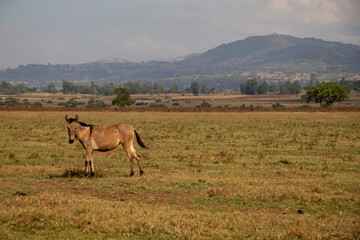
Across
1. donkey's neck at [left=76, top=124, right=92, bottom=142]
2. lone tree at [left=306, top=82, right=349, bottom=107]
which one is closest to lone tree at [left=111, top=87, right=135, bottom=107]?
lone tree at [left=306, top=82, right=349, bottom=107]

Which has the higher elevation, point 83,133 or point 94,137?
point 83,133

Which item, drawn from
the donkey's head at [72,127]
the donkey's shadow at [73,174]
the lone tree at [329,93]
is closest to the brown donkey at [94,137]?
the donkey's head at [72,127]

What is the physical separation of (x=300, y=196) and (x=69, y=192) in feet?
24.7

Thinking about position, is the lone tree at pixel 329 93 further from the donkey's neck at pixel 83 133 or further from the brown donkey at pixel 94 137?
the donkey's neck at pixel 83 133

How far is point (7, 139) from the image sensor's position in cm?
2892

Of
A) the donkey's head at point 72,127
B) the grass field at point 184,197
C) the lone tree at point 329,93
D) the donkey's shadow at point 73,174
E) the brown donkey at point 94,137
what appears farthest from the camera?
the lone tree at point 329,93

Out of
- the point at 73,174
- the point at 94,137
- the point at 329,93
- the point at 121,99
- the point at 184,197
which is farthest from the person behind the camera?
the point at 121,99

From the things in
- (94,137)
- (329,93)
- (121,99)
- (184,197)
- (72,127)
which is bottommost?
(184,197)

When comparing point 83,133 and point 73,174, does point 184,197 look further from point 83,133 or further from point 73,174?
point 73,174

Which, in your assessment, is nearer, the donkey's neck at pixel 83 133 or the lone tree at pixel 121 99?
the donkey's neck at pixel 83 133

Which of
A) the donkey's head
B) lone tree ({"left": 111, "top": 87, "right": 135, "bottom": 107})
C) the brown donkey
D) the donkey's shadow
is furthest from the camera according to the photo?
lone tree ({"left": 111, "top": 87, "right": 135, "bottom": 107})

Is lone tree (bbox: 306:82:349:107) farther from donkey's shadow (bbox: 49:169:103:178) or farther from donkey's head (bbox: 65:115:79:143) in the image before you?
donkey's head (bbox: 65:115:79:143)

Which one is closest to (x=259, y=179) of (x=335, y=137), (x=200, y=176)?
(x=200, y=176)

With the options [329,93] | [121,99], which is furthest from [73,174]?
[121,99]
